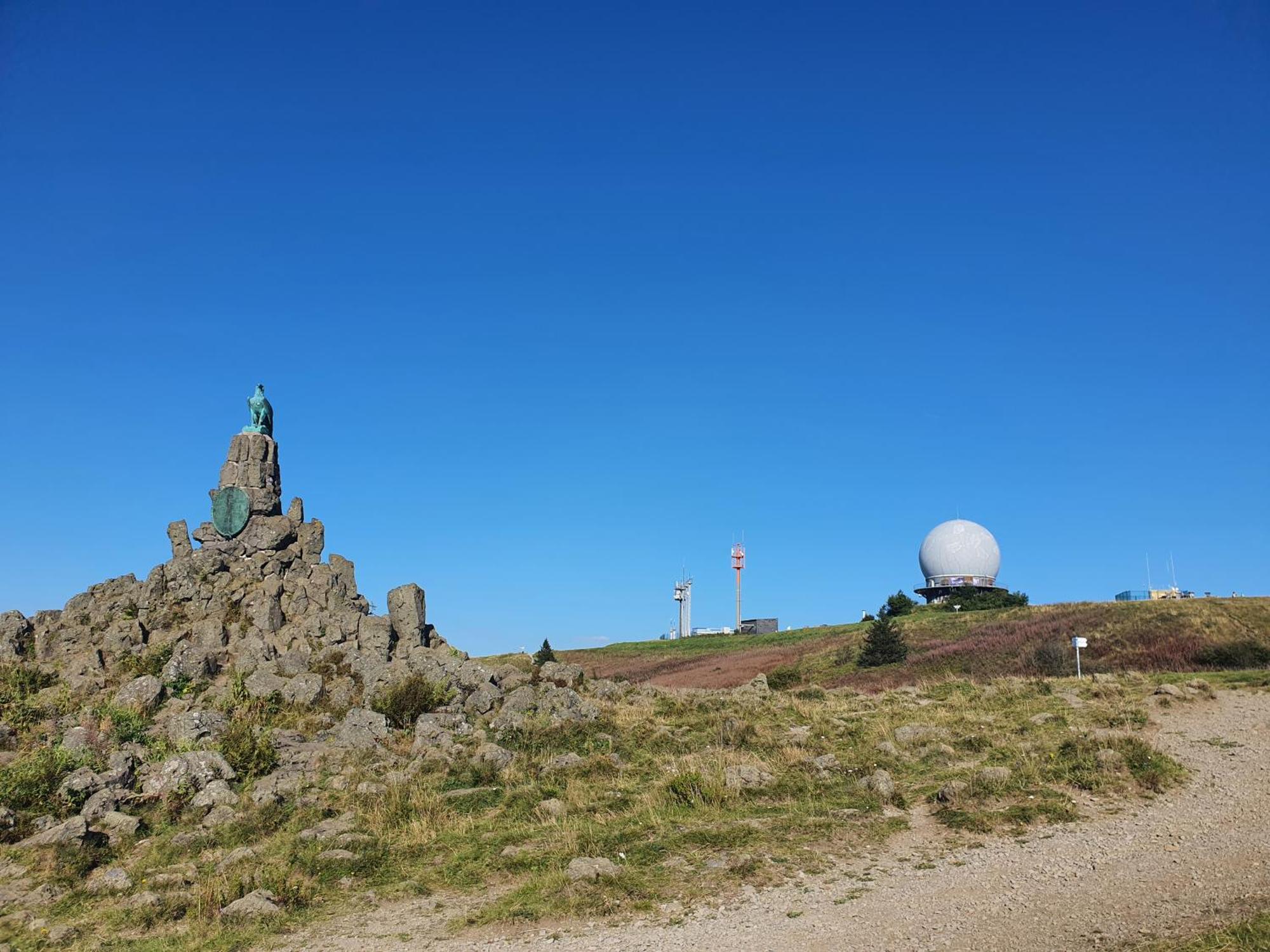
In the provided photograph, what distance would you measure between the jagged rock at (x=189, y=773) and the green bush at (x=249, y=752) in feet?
1.24

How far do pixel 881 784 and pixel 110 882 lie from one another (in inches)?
544

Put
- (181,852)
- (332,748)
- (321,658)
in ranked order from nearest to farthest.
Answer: (181,852) → (332,748) → (321,658)

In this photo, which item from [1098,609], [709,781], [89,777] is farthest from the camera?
[1098,609]

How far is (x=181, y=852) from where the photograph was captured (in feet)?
54.1

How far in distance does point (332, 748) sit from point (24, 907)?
8744 mm

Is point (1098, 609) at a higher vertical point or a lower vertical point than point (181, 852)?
higher

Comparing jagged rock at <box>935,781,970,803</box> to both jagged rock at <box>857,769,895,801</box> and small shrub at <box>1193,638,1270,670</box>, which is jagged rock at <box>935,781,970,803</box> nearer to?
jagged rock at <box>857,769,895,801</box>

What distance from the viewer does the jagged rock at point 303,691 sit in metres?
26.1

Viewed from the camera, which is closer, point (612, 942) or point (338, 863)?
point (612, 942)

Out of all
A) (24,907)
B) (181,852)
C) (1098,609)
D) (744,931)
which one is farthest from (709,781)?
(1098,609)

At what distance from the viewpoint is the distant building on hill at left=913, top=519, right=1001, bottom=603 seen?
80.3 metres

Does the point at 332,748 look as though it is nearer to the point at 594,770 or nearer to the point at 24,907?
the point at 594,770

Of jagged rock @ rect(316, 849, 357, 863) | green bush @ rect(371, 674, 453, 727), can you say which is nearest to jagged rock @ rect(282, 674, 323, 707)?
green bush @ rect(371, 674, 453, 727)

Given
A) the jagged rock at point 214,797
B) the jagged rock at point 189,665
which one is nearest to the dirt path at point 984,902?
the jagged rock at point 214,797
